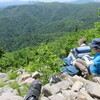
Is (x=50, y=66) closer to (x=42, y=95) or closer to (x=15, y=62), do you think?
(x=42, y=95)

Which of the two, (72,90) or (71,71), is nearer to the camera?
(72,90)

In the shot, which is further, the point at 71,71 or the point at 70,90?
the point at 71,71

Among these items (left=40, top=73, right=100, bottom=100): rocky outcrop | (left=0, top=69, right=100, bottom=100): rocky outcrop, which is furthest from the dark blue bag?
(left=40, top=73, right=100, bottom=100): rocky outcrop

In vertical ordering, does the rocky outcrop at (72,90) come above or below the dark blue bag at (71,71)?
above

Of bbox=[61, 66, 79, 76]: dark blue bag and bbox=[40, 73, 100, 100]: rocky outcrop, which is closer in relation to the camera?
bbox=[40, 73, 100, 100]: rocky outcrop

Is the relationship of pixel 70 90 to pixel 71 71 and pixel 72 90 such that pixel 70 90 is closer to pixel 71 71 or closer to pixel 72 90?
pixel 72 90

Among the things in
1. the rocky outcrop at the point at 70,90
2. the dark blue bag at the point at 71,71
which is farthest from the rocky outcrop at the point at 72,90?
the dark blue bag at the point at 71,71

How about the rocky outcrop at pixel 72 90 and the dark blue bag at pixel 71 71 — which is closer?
the rocky outcrop at pixel 72 90

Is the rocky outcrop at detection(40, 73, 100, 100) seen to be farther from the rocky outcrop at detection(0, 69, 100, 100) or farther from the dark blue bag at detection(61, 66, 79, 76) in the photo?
the dark blue bag at detection(61, 66, 79, 76)

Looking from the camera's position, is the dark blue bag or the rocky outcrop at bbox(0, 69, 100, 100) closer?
the rocky outcrop at bbox(0, 69, 100, 100)

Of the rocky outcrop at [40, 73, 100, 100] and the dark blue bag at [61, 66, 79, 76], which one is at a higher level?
the rocky outcrop at [40, 73, 100, 100]

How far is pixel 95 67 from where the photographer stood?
633cm

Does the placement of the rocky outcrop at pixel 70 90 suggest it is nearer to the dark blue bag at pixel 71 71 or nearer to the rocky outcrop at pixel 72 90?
the rocky outcrop at pixel 72 90

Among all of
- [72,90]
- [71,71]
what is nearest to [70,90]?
[72,90]
